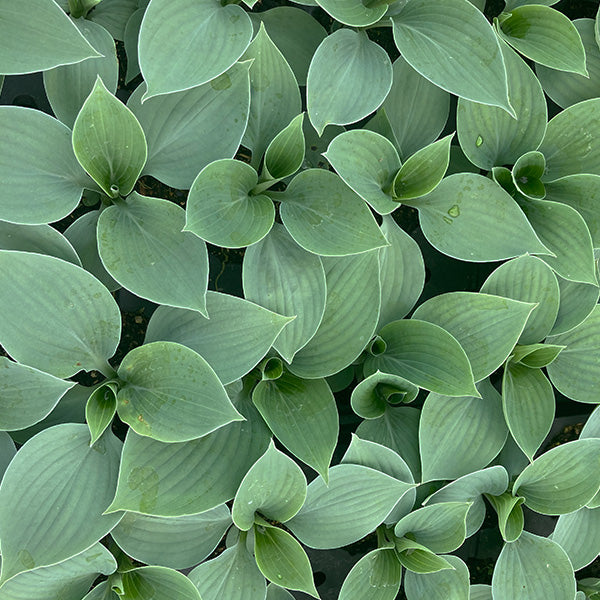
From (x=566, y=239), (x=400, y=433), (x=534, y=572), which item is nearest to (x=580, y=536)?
(x=534, y=572)

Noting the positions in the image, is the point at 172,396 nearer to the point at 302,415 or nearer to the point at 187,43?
the point at 302,415

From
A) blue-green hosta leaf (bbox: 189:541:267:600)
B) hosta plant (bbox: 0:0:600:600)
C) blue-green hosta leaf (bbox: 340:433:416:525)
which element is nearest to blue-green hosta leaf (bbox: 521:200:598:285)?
hosta plant (bbox: 0:0:600:600)

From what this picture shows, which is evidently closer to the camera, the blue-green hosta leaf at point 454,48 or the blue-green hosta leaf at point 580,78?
the blue-green hosta leaf at point 454,48

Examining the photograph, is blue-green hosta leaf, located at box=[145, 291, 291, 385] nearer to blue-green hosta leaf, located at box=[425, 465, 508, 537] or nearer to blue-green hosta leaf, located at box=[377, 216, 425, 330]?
blue-green hosta leaf, located at box=[377, 216, 425, 330]

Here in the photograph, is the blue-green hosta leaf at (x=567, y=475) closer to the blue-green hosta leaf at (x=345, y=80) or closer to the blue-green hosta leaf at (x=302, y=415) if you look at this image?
the blue-green hosta leaf at (x=302, y=415)

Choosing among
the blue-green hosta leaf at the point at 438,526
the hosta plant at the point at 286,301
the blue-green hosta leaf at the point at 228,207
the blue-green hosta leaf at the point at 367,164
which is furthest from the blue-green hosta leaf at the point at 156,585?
the blue-green hosta leaf at the point at 367,164

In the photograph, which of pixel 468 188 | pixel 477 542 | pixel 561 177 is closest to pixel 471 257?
pixel 468 188

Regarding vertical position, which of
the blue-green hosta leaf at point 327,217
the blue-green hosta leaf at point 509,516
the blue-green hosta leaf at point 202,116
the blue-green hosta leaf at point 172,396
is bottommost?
the blue-green hosta leaf at point 509,516
